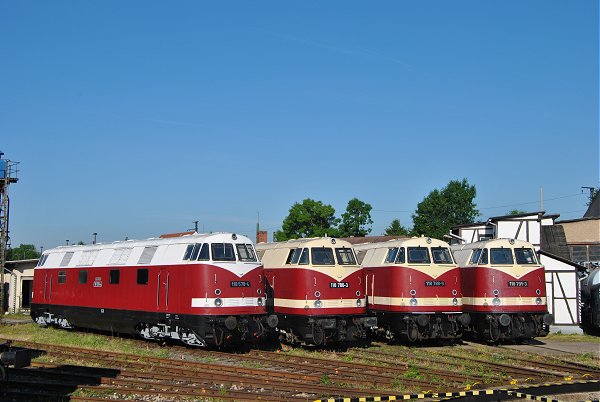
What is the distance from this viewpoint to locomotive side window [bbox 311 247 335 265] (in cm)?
2055

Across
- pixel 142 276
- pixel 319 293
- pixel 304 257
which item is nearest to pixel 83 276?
pixel 142 276

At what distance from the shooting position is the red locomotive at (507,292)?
22781mm

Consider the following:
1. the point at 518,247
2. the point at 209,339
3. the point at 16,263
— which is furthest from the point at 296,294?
the point at 16,263

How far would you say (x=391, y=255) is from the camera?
73.8ft

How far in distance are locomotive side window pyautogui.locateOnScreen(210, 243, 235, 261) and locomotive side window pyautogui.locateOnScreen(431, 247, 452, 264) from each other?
23.6 ft

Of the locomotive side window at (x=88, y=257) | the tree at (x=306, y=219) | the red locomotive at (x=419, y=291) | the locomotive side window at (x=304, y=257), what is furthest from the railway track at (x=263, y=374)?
the tree at (x=306, y=219)

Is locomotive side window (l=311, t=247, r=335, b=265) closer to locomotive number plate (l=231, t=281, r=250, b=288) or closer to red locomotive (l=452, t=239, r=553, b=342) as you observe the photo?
locomotive number plate (l=231, t=281, r=250, b=288)

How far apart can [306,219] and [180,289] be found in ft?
163

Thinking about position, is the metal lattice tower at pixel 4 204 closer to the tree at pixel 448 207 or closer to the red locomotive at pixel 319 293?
the red locomotive at pixel 319 293

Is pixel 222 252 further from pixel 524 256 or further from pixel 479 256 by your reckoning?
pixel 524 256

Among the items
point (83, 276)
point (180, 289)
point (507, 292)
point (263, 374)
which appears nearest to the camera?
point (263, 374)

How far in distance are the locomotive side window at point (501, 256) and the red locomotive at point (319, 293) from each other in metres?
5.33

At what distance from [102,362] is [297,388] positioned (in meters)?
6.12

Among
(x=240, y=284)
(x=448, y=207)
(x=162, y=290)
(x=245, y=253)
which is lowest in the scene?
(x=162, y=290)
